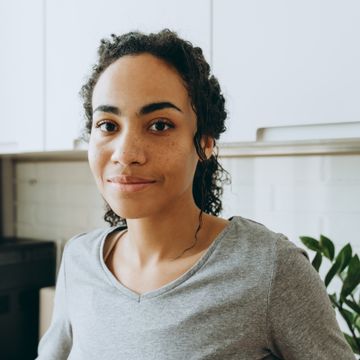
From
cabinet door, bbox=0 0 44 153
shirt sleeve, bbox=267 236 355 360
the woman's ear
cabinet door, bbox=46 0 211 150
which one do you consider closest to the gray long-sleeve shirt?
shirt sleeve, bbox=267 236 355 360

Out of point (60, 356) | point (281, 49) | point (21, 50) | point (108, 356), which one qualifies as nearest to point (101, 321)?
point (108, 356)

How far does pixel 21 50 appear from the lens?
5.33 ft

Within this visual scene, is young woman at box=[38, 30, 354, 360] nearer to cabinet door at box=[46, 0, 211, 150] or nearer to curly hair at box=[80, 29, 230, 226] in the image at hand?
curly hair at box=[80, 29, 230, 226]

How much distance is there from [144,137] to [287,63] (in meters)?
0.37

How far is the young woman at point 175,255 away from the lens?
766 mm

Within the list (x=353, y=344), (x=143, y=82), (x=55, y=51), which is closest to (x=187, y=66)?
(x=143, y=82)

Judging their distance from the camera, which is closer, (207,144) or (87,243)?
(207,144)

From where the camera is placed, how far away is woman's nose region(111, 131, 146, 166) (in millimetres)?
796

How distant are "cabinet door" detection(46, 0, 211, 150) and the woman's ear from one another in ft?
1.24

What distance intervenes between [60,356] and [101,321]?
203 mm

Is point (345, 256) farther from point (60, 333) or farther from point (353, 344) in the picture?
point (60, 333)

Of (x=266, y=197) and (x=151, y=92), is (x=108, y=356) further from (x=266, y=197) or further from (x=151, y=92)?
(x=266, y=197)

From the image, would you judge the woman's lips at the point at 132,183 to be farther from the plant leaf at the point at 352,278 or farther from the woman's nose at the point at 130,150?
the plant leaf at the point at 352,278

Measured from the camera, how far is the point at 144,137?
2.65 ft
